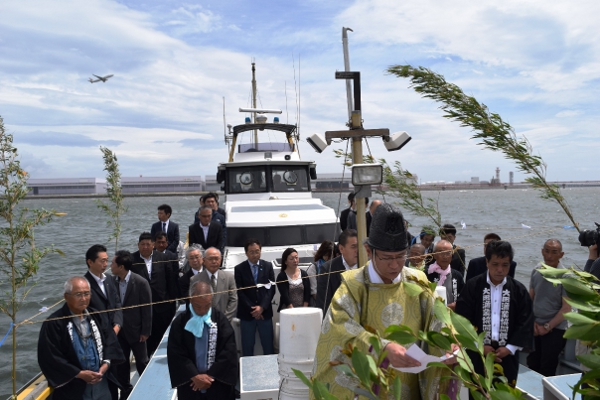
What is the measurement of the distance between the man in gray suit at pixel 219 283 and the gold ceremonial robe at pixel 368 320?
378 centimetres

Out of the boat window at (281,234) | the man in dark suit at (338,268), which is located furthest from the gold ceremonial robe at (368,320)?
the boat window at (281,234)

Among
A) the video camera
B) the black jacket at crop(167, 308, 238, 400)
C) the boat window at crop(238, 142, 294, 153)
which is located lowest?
the black jacket at crop(167, 308, 238, 400)

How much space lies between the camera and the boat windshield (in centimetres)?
1145

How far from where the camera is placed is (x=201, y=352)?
4902 millimetres

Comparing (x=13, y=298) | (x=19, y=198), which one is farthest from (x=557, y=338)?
(x=19, y=198)

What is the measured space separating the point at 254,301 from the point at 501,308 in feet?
10.6

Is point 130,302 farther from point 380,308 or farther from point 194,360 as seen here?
point 380,308

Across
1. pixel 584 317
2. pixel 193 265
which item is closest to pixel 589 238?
pixel 193 265

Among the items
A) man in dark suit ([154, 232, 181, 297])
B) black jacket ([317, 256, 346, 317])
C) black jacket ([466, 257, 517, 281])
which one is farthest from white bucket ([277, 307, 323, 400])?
man in dark suit ([154, 232, 181, 297])

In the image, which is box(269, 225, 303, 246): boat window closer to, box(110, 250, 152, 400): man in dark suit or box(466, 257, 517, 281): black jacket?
box(110, 250, 152, 400): man in dark suit

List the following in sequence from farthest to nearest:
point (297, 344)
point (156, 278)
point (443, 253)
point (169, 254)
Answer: point (169, 254) → point (156, 278) → point (443, 253) → point (297, 344)

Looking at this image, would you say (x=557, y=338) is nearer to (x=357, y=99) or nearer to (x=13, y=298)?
(x=357, y=99)

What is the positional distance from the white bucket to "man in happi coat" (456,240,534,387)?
181 centimetres

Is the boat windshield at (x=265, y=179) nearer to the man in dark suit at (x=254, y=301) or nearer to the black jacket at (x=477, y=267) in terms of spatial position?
the man in dark suit at (x=254, y=301)
